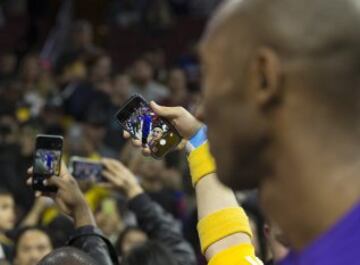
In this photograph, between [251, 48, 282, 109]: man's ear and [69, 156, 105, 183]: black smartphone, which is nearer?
[251, 48, 282, 109]: man's ear

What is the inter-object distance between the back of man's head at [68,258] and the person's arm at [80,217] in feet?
1.01

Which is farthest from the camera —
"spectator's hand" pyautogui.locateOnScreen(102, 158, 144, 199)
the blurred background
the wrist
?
the blurred background

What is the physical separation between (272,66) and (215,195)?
3.42 feet

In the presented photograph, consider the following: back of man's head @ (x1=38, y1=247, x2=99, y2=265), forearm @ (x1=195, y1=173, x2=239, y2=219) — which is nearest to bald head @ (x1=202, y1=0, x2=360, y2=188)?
forearm @ (x1=195, y1=173, x2=239, y2=219)

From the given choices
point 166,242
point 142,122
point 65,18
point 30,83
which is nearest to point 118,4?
point 65,18

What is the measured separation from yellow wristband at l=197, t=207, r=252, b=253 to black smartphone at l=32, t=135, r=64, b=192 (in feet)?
4.52

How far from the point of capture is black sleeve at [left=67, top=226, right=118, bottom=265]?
3.63m

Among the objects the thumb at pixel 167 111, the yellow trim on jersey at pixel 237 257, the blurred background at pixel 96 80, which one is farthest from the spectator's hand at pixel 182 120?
the blurred background at pixel 96 80

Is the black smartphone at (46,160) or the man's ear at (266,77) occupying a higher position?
the man's ear at (266,77)

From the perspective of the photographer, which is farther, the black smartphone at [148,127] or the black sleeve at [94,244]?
the black sleeve at [94,244]

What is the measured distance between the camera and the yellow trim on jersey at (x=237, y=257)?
7.33ft

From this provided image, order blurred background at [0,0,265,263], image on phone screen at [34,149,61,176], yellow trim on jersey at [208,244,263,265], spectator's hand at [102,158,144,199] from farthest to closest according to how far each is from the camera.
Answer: blurred background at [0,0,265,263] < spectator's hand at [102,158,144,199] < image on phone screen at [34,149,61,176] < yellow trim on jersey at [208,244,263,265]

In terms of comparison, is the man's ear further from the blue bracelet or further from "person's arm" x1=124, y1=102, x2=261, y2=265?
the blue bracelet

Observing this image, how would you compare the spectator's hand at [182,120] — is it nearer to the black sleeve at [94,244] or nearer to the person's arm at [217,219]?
the person's arm at [217,219]
